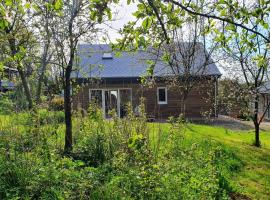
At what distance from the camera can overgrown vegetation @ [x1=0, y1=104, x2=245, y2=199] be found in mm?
4477

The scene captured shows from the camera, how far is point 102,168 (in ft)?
18.2

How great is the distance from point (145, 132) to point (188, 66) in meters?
11.5

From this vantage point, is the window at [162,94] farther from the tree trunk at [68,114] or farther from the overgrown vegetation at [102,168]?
the overgrown vegetation at [102,168]

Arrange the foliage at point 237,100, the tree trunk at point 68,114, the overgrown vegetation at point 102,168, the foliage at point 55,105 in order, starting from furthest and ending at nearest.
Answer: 1. the foliage at point 237,100
2. the foliage at point 55,105
3. the tree trunk at point 68,114
4. the overgrown vegetation at point 102,168

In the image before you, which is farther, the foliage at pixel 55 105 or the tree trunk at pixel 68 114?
the foliage at pixel 55 105

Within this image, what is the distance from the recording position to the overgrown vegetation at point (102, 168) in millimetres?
4477

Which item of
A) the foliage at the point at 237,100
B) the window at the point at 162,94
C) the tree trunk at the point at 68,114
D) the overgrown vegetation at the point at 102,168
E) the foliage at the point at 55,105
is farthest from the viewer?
the window at the point at 162,94

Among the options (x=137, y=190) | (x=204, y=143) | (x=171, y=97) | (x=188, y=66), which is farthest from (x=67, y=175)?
(x=171, y=97)

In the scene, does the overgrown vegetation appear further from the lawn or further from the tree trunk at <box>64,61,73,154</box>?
the tree trunk at <box>64,61,73,154</box>

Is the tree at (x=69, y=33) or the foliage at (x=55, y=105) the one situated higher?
the tree at (x=69, y=33)

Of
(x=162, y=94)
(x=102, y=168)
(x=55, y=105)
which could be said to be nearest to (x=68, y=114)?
(x=55, y=105)

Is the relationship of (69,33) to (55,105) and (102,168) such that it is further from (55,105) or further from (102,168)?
(102,168)

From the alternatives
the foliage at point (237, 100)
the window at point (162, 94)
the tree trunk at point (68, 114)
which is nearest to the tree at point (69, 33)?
the tree trunk at point (68, 114)

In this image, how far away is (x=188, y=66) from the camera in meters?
17.7
